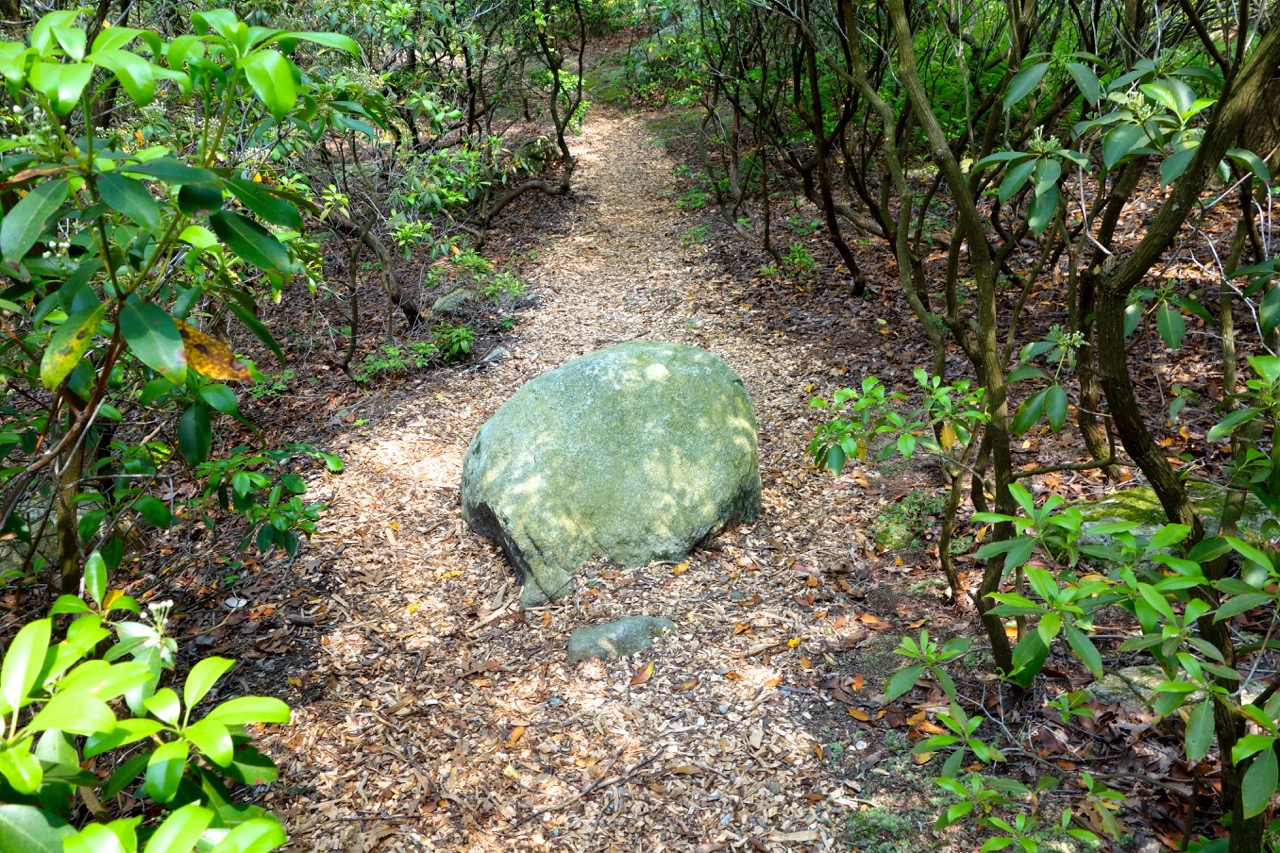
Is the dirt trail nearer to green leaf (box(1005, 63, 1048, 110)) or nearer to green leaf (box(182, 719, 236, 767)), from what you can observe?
green leaf (box(182, 719, 236, 767))

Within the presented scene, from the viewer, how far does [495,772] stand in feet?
8.87

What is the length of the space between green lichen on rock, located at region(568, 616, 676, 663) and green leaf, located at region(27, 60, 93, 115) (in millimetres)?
2632

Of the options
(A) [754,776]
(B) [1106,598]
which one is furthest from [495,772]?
(B) [1106,598]

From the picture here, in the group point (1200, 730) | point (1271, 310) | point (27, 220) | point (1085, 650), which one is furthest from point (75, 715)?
point (1271, 310)

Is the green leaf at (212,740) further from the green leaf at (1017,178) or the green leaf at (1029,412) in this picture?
the green leaf at (1029,412)

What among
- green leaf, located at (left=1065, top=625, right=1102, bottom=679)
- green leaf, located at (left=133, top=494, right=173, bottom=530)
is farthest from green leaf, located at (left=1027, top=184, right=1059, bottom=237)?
green leaf, located at (left=133, top=494, right=173, bottom=530)

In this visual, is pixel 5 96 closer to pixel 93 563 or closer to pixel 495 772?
pixel 93 563

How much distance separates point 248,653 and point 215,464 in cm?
114

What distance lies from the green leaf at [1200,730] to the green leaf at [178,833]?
1.61 metres

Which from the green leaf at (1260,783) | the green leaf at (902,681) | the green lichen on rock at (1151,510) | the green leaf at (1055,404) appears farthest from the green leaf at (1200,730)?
the green lichen on rock at (1151,510)

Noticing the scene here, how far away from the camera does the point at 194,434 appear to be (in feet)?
6.02

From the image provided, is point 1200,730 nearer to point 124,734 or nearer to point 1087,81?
point 1087,81

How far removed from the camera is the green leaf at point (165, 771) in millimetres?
910

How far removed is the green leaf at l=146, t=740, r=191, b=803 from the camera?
910 millimetres
